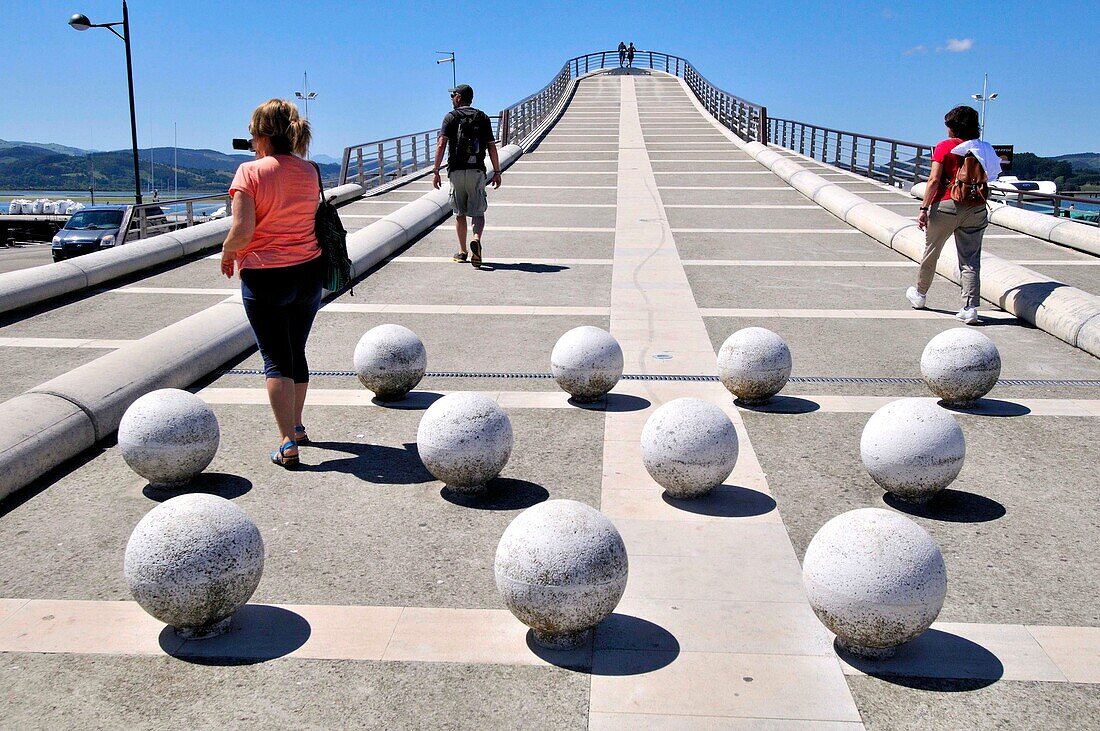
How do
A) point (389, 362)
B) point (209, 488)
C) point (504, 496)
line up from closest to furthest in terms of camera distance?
point (504, 496), point (209, 488), point (389, 362)

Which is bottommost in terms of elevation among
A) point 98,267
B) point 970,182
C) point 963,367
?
point 963,367

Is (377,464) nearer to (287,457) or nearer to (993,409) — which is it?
(287,457)

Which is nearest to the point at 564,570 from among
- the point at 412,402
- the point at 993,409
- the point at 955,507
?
the point at 955,507

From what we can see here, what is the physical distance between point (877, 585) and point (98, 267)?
12002 millimetres

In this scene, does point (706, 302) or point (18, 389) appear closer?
point (18, 389)

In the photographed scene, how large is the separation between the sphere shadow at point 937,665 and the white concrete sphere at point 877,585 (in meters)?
0.07

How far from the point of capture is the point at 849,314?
35.1 feet

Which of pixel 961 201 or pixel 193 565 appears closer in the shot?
pixel 193 565

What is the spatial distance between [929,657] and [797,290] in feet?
27.8

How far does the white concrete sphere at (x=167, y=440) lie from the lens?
5656 mm

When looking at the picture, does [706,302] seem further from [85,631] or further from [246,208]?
[85,631]

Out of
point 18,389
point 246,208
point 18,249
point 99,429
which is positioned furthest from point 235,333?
point 18,249

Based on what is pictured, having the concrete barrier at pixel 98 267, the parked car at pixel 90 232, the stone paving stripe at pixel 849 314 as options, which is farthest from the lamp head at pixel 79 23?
the stone paving stripe at pixel 849 314

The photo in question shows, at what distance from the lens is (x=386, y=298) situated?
1156cm
